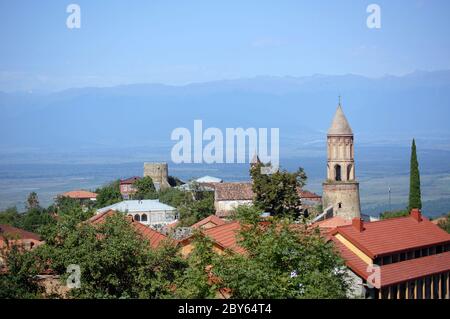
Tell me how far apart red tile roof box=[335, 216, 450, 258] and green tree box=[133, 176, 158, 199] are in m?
51.5

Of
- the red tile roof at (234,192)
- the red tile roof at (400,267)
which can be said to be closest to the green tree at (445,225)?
Result: the red tile roof at (400,267)

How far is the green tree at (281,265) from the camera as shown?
21.0 meters

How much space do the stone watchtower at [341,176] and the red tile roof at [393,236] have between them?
723 inches

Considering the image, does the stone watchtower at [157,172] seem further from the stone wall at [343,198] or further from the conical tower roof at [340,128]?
the stone wall at [343,198]

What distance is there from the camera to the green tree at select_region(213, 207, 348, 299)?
2103 cm

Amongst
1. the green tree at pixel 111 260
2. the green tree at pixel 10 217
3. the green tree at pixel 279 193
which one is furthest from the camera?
the green tree at pixel 10 217

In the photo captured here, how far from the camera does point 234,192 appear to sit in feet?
233

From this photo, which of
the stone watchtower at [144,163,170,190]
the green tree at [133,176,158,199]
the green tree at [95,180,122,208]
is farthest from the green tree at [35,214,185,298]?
the stone watchtower at [144,163,170,190]

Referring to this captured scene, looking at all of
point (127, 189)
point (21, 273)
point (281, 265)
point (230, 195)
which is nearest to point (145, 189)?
point (127, 189)

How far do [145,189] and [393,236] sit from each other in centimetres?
5718

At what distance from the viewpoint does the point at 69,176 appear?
174 m

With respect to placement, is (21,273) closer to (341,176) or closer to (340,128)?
(341,176)
